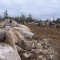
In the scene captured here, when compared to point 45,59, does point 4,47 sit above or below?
above

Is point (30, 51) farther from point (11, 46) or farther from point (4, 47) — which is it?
point (4, 47)

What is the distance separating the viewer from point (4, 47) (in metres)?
4.95

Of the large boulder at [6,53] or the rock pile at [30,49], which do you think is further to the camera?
the rock pile at [30,49]

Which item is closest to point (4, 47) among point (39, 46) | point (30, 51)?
point (30, 51)

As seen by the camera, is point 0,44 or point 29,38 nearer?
point 0,44

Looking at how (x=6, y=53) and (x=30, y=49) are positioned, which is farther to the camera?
(x=30, y=49)

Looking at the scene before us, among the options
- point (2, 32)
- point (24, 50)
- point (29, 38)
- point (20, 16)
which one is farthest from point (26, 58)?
point (20, 16)

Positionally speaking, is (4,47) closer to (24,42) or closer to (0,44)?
(0,44)

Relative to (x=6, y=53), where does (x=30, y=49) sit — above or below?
below

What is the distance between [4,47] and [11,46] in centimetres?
42

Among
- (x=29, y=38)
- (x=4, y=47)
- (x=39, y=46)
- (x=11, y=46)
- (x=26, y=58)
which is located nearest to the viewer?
(x=4, y=47)

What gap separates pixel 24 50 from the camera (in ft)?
20.7

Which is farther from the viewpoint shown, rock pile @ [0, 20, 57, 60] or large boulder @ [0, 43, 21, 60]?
rock pile @ [0, 20, 57, 60]

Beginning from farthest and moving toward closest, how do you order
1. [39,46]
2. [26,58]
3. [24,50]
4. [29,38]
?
[29,38] < [39,46] < [24,50] < [26,58]
